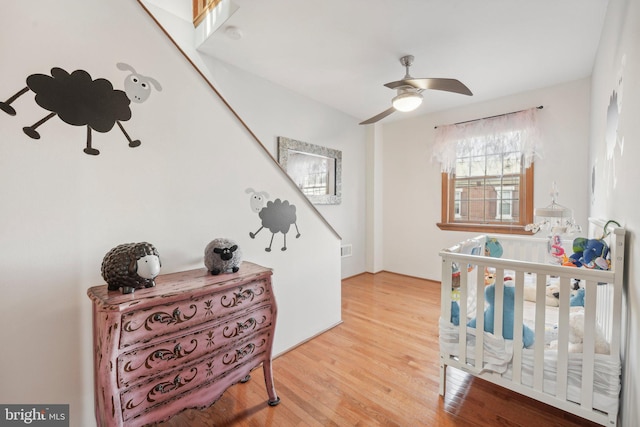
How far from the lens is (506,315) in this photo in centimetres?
140

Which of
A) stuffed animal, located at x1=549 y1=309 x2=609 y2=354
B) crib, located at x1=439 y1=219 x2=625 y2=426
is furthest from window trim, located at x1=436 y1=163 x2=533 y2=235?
stuffed animal, located at x1=549 y1=309 x2=609 y2=354

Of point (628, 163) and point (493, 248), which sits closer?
point (628, 163)

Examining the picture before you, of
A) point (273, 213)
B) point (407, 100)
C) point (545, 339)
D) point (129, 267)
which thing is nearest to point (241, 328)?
point (129, 267)

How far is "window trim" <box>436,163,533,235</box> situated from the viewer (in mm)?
3074

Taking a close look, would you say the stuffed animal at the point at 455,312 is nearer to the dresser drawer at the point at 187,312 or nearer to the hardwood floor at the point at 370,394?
the hardwood floor at the point at 370,394

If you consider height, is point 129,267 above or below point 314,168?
below

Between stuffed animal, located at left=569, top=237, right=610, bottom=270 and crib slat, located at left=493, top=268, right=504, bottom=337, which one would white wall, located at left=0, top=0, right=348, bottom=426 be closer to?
crib slat, located at left=493, top=268, right=504, bottom=337

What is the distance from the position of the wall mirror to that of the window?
4.73 feet

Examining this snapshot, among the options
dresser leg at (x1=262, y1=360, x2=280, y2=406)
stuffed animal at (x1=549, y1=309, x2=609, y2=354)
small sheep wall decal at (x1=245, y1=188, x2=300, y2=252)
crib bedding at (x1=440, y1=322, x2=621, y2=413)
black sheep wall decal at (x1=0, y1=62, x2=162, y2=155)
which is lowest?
dresser leg at (x1=262, y1=360, x2=280, y2=406)

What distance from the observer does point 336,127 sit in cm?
374

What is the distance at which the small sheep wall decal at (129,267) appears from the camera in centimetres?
104

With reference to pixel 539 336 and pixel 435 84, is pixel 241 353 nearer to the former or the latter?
pixel 539 336

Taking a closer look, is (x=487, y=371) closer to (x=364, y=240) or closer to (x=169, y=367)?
(x=169, y=367)

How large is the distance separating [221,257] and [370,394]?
1169mm
